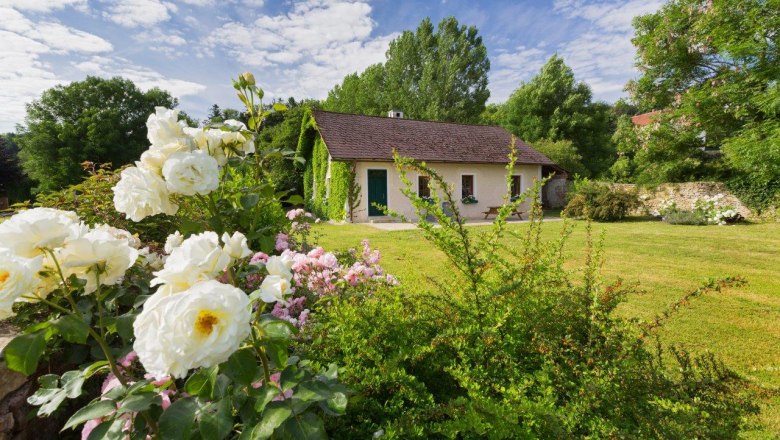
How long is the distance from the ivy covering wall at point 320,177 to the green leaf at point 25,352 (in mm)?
14536

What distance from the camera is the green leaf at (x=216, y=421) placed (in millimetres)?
928

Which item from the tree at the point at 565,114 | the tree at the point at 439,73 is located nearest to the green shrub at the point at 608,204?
the tree at the point at 565,114

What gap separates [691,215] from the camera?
44.4ft

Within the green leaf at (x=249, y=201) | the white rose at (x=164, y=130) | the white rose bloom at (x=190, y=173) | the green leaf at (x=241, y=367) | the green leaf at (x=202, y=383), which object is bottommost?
the green leaf at (x=202, y=383)

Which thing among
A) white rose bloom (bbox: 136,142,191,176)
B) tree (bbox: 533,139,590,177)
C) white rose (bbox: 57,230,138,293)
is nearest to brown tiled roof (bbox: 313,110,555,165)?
tree (bbox: 533,139,590,177)

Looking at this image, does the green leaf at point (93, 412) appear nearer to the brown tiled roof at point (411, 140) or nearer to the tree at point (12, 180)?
the brown tiled roof at point (411, 140)

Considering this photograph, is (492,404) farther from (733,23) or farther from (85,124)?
(85,124)

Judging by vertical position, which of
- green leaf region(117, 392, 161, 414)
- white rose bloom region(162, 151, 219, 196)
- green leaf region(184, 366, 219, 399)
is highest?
white rose bloom region(162, 151, 219, 196)

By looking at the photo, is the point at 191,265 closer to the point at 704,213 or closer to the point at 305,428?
the point at 305,428

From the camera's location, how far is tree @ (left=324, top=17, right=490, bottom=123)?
3133cm

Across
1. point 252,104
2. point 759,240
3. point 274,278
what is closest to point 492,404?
point 274,278

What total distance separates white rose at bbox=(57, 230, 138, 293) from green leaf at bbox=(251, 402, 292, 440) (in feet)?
2.05

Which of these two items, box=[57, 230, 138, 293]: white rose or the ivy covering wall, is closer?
box=[57, 230, 138, 293]: white rose

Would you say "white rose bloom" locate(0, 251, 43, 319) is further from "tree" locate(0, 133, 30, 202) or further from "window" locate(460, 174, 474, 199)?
"tree" locate(0, 133, 30, 202)
